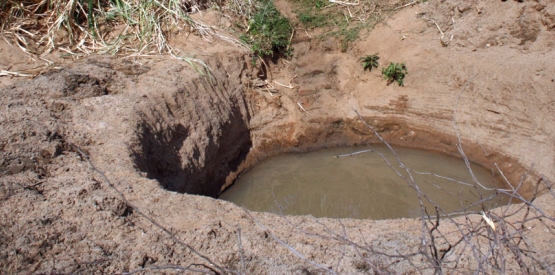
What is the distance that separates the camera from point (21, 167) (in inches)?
A: 140

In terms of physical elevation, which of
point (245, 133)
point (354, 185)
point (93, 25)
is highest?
point (93, 25)

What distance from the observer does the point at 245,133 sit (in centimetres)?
620

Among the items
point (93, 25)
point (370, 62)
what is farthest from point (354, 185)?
point (93, 25)

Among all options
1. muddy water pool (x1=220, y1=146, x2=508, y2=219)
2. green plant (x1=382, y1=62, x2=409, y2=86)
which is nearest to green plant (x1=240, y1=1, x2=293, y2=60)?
green plant (x1=382, y1=62, x2=409, y2=86)

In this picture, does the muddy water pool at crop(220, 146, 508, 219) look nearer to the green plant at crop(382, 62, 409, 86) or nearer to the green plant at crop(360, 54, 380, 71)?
the green plant at crop(382, 62, 409, 86)

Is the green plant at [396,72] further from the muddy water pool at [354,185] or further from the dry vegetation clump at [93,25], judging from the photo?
the dry vegetation clump at [93,25]

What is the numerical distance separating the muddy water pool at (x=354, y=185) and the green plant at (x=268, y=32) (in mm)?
1480

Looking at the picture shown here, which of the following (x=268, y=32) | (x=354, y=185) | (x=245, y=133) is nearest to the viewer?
(x=354, y=185)

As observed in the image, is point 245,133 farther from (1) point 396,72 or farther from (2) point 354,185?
(1) point 396,72

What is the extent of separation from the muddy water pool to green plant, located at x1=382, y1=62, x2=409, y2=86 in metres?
0.96

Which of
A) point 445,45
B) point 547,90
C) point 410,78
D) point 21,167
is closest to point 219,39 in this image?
point 410,78

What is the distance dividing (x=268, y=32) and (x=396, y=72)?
1.71 meters

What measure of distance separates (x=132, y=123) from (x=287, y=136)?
94.4 inches

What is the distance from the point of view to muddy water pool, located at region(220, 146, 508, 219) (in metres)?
4.98
